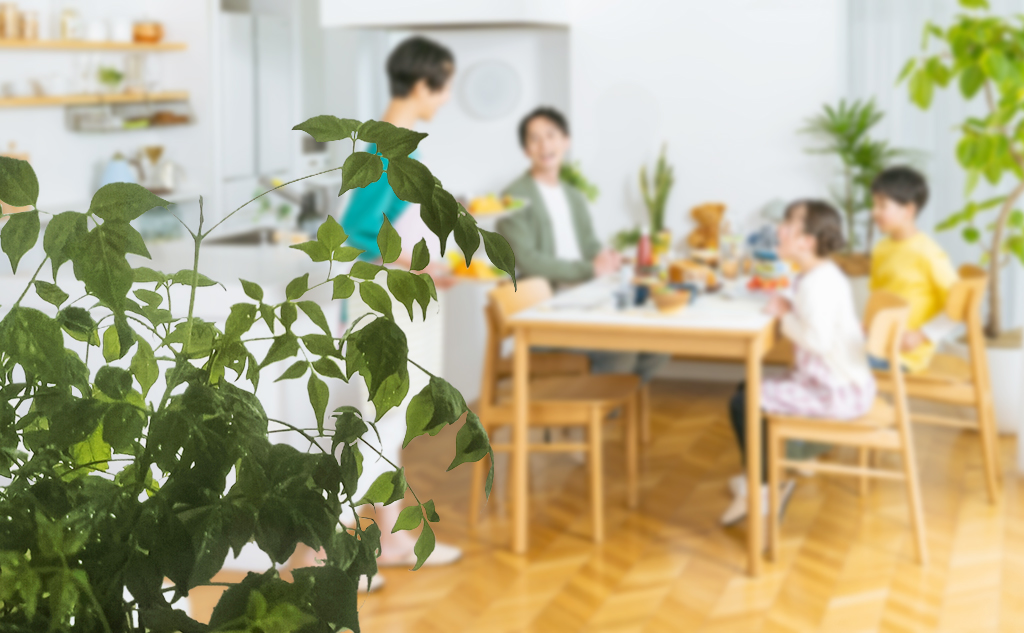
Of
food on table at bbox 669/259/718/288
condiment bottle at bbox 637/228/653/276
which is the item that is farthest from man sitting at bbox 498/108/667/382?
food on table at bbox 669/259/718/288

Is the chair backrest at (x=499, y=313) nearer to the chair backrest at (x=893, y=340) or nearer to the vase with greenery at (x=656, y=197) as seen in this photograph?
the chair backrest at (x=893, y=340)

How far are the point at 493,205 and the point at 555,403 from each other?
1094mm

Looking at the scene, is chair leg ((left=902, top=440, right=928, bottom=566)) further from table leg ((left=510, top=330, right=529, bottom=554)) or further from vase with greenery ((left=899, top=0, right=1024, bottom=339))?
vase with greenery ((left=899, top=0, right=1024, bottom=339))

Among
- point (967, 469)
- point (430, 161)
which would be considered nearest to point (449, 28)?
point (430, 161)

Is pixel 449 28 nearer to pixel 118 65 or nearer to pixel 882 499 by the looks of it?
pixel 118 65

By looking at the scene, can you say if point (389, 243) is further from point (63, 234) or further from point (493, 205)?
point (493, 205)

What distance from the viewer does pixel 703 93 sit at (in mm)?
5453

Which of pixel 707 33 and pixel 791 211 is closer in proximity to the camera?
pixel 791 211

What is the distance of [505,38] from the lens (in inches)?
244

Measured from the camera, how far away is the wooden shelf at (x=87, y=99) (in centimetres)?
502

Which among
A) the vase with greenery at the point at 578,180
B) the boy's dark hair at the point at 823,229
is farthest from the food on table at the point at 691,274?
the vase with greenery at the point at 578,180

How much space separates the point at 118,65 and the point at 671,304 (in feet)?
12.9

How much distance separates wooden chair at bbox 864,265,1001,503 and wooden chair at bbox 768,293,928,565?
36cm

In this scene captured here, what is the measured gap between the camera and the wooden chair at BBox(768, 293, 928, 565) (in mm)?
3053
